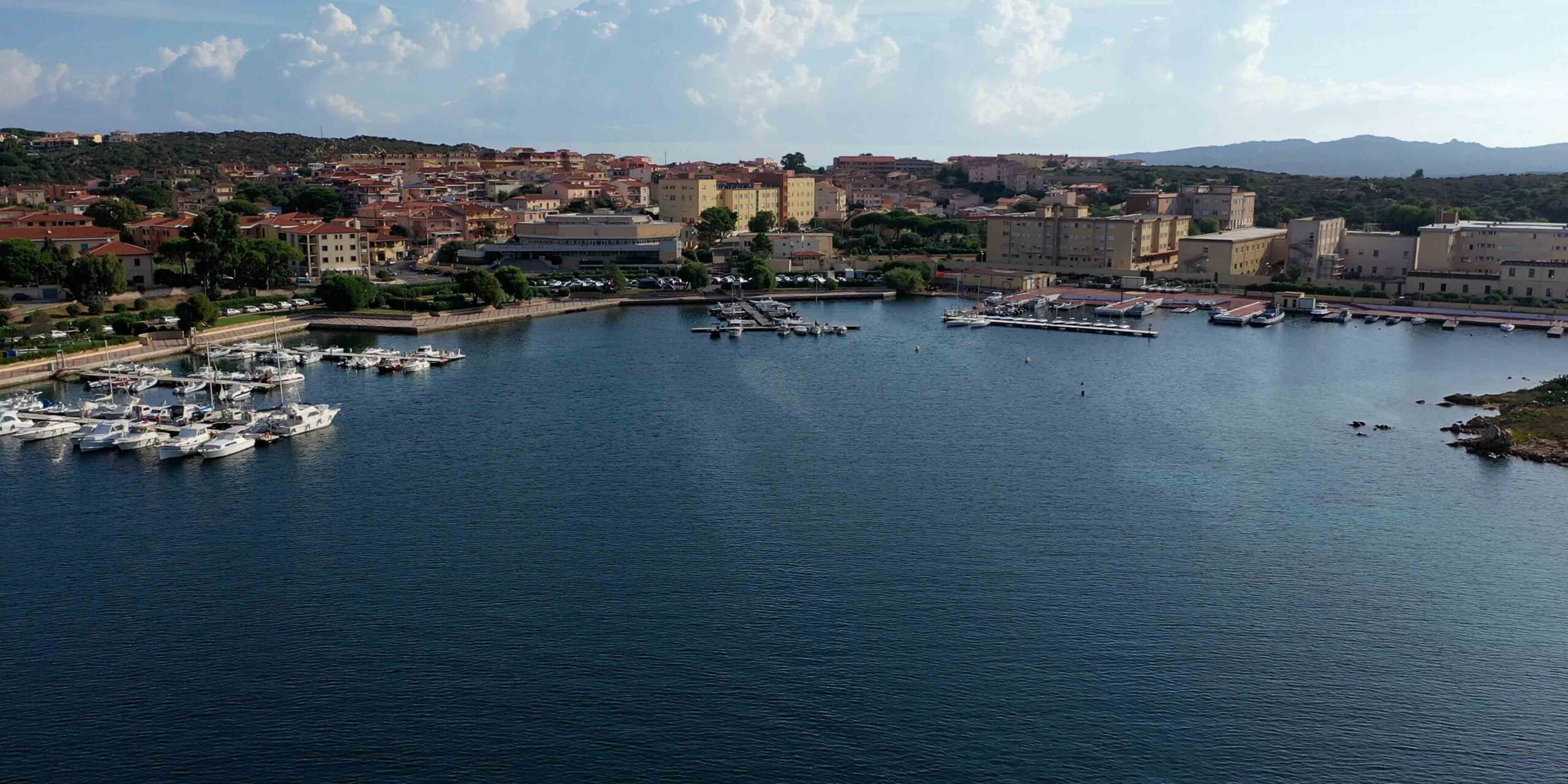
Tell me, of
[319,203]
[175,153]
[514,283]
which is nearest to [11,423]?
[514,283]

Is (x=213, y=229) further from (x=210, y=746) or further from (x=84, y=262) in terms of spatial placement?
(x=210, y=746)

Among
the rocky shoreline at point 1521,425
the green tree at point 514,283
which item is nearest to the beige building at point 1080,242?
the green tree at point 514,283

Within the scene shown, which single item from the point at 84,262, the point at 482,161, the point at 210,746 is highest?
the point at 482,161

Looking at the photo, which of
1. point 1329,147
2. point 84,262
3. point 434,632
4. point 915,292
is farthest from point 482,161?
point 1329,147

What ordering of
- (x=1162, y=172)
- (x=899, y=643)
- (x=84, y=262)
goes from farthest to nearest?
(x=1162, y=172), (x=84, y=262), (x=899, y=643)

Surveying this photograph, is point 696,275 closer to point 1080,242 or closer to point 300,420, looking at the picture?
point 1080,242

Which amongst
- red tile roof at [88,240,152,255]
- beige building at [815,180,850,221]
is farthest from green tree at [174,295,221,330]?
beige building at [815,180,850,221]

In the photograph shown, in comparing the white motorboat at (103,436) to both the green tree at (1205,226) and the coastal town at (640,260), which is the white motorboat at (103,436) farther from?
the green tree at (1205,226)

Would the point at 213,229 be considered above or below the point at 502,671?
above
